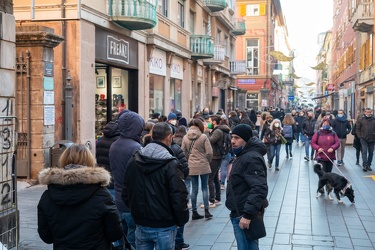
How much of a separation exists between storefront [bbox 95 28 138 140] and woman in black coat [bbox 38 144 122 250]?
10.4 metres

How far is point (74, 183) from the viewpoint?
3705mm

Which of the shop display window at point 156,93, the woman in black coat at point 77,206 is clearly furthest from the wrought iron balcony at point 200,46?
the woman in black coat at point 77,206

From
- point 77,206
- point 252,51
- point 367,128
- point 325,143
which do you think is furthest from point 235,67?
point 77,206

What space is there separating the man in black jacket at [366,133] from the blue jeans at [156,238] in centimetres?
1185

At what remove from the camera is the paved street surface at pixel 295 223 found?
722 centimetres

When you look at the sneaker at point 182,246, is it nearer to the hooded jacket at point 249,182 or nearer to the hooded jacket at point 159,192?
the hooded jacket at point 249,182

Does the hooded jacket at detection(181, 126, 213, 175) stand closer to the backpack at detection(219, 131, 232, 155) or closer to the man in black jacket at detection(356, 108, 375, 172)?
the backpack at detection(219, 131, 232, 155)

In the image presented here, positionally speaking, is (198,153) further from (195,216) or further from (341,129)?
(341,129)

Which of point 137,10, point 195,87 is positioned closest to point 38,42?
point 137,10

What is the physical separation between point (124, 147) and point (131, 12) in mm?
9663

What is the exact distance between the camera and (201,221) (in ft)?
28.5

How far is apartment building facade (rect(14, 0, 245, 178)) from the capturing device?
37.7 ft

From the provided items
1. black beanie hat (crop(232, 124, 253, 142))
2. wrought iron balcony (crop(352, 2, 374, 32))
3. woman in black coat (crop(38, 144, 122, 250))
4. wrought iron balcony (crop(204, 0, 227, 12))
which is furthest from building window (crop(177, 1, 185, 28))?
woman in black coat (crop(38, 144, 122, 250))

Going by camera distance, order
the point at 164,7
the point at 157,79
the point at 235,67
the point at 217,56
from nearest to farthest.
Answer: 1. the point at 157,79
2. the point at 164,7
3. the point at 217,56
4. the point at 235,67
